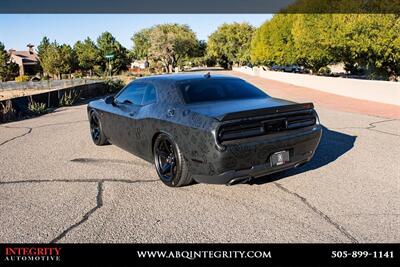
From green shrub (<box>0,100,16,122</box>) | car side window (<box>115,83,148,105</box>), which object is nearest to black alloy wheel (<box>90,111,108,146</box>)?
car side window (<box>115,83,148,105</box>)

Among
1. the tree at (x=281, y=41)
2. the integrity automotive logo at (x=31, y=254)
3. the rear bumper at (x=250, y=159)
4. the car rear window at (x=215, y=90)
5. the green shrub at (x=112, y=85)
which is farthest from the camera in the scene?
the tree at (x=281, y=41)

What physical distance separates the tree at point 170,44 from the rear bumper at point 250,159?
66538mm

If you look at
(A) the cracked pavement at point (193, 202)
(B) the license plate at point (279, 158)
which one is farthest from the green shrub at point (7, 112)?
(B) the license plate at point (279, 158)

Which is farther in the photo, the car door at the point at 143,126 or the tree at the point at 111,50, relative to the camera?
the tree at the point at 111,50

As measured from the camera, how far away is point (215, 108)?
3.83 metres

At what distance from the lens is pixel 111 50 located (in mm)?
68188

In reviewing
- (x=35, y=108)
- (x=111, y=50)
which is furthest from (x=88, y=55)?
(x=35, y=108)

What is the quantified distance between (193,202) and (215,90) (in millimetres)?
1573

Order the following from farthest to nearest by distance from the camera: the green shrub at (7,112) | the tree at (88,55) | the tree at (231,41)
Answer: the tree at (231,41) → the tree at (88,55) → the green shrub at (7,112)

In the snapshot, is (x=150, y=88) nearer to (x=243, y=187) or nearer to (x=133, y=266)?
(x=243, y=187)

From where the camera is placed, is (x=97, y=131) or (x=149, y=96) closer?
(x=149, y=96)

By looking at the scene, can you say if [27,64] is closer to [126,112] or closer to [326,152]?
[126,112]

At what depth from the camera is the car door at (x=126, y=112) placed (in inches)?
194

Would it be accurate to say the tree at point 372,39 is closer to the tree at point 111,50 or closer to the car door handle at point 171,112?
the car door handle at point 171,112
